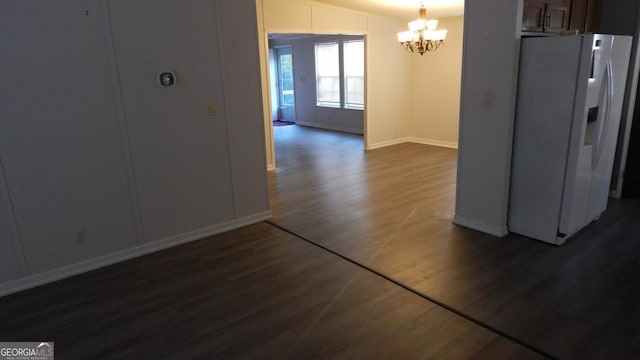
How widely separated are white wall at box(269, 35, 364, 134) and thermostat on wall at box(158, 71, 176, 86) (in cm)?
659

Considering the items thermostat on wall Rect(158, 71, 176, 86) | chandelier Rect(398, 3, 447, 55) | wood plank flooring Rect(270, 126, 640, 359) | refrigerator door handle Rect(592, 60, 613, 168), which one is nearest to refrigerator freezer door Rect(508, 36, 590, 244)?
wood plank flooring Rect(270, 126, 640, 359)

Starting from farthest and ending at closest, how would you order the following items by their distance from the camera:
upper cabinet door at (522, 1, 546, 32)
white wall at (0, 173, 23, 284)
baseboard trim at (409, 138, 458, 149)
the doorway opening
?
the doorway opening → baseboard trim at (409, 138, 458, 149) → upper cabinet door at (522, 1, 546, 32) → white wall at (0, 173, 23, 284)

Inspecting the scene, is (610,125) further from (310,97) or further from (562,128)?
(310,97)

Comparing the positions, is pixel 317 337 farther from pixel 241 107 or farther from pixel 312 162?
pixel 312 162

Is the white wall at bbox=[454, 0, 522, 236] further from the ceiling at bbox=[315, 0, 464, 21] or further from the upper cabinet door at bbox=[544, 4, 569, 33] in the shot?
the ceiling at bbox=[315, 0, 464, 21]

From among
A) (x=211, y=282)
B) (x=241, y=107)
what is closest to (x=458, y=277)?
(x=211, y=282)

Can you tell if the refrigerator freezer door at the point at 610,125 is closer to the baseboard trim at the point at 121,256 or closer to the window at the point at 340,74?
the baseboard trim at the point at 121,256

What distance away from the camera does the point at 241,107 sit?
3951 millimetres

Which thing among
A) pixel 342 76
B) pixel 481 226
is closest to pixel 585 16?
pixel 481 226

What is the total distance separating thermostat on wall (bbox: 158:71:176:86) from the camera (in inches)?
136

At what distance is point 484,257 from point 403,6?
4.59 metres

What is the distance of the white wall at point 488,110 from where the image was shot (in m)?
3.39

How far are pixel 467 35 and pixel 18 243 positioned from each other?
3.88 m

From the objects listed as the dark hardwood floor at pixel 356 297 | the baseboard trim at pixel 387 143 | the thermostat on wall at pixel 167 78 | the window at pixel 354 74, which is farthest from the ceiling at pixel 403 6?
the thermostat on wall at pixel 167 78
